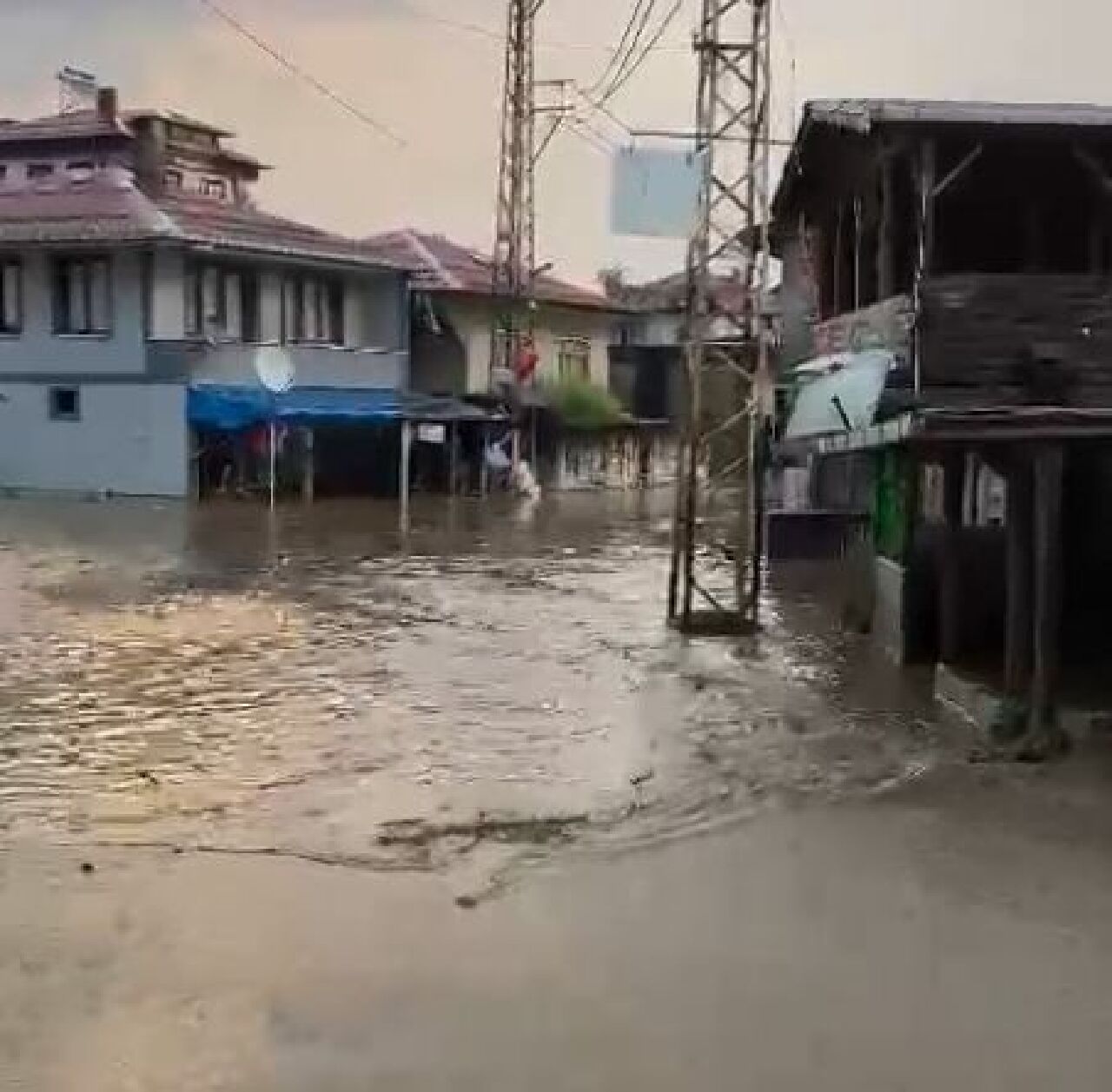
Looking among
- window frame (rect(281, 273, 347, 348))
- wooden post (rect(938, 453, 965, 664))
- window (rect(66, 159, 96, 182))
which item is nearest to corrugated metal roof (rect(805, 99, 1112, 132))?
wooden post (rect(938, 453, 965, 664))

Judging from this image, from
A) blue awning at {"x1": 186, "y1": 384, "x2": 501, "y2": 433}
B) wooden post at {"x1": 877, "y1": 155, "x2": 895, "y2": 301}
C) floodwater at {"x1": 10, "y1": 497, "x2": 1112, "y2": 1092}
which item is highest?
wooden post at {"x1": 877, "y1": 155, "x2": 895, "y2": 301}

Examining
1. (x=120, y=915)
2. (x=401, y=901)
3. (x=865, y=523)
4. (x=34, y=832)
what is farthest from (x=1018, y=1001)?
(x=865, y=523)

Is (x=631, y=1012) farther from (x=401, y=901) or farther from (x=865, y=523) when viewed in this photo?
(x=865, y=523)

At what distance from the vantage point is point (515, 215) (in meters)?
44.3

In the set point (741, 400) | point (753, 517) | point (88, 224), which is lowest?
point (753, 517)

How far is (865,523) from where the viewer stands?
82.6ft

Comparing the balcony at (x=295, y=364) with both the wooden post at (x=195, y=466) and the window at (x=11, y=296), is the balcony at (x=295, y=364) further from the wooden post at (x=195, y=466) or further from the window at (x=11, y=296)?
the window at (x=11, y=296)

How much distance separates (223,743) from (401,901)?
4.14 meters

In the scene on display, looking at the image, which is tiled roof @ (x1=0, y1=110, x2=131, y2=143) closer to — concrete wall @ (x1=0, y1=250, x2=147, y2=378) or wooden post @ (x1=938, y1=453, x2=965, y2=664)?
concrete wall @ (x1=0, y1=250, x2=147, y2=378)

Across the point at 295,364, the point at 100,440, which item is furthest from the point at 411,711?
the point at 295,364

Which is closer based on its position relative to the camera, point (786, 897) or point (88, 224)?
point (786, 897)

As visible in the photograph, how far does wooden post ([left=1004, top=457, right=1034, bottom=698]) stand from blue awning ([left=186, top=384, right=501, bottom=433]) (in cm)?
2639

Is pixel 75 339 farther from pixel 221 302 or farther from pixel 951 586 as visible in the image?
pixel 951 586

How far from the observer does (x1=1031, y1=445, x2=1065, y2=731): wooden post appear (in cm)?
1146
